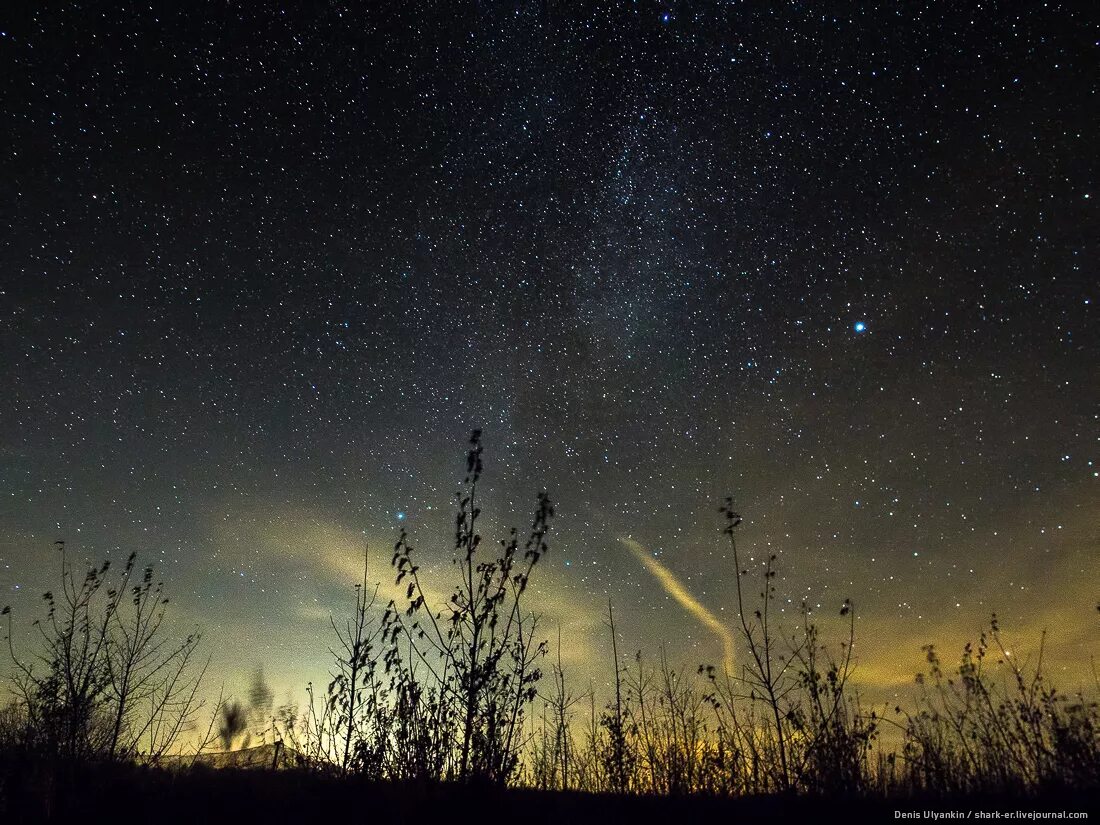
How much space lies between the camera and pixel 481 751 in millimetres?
5645

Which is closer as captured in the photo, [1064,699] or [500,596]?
[500,596]

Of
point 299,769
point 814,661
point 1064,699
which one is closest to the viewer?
point 1064,699

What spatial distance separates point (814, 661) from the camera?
25.8 feet

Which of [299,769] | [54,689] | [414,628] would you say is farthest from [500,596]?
[54,689]

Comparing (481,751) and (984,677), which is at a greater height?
(984,677)

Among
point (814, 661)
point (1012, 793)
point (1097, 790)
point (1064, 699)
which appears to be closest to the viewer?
point (1097, 790)

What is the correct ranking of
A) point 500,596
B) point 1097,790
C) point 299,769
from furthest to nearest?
point 299,769 → point 500,596 → point 1097,790

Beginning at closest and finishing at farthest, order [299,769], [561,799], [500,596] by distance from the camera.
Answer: [500,596] → [561,799] → [299,769]

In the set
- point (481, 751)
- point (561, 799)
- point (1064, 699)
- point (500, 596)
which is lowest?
point (561, 799)

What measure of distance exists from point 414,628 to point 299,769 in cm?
528

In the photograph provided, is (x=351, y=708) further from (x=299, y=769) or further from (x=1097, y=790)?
(x=1097, y=790)

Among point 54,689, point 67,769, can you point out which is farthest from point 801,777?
point 54,689

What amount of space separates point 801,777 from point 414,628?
16.3 feet

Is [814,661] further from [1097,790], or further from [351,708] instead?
[351,708]
